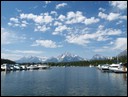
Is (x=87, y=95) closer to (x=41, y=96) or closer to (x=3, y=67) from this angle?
(x=41, y=96)

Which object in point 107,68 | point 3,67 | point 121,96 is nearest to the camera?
point 121,96

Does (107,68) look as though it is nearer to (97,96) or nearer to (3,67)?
(3,67)

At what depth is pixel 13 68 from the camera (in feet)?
531

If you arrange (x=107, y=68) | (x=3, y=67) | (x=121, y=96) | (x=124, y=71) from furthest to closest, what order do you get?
1. (x=3, y=67)
2. (x=107, y=68)
3. (x=124, y=71)
4. (x=121, y=96)

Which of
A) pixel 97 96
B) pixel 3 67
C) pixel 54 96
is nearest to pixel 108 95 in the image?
pixel 97 96

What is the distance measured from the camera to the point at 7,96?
136 feet

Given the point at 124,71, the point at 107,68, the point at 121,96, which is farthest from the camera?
the point at 107,68

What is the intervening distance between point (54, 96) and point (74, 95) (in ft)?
11.4

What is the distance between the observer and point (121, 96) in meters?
40.4

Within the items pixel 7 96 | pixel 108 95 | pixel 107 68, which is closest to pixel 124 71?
pixel 107 68

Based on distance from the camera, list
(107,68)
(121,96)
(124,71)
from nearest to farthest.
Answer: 1. (121,96)
2. (124,71)
3. (107,68)

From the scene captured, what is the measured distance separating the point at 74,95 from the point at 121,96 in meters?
7.88

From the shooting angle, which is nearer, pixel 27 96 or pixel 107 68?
pixel 27 96

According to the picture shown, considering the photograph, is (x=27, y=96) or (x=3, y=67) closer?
(x=27, y=96)
